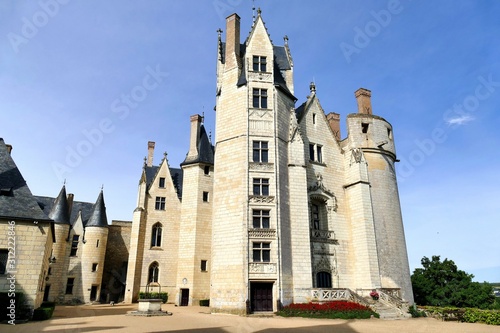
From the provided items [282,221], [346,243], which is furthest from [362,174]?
[282,221]

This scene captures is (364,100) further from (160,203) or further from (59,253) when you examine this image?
(59,253)

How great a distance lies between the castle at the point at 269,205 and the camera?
63.0 feet

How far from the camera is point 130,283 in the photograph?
1088 inches

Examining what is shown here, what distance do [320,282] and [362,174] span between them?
320 inches

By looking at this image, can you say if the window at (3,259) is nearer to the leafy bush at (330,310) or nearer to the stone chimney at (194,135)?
the leafy bush at (330,310)

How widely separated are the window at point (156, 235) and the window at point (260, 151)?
43.4 ft

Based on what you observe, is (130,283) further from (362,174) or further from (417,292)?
(417,292)

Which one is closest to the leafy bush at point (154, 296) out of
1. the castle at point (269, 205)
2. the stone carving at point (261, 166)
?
the castle at point (269, 205)

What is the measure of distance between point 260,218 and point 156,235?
44.0 ft

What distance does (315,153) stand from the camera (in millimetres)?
24688

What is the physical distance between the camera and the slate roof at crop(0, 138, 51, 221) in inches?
599

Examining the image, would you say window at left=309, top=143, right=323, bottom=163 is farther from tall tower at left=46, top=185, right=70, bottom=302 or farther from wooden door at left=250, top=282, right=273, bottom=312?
tall tower at left=46, top=185, right=70, bottom=302

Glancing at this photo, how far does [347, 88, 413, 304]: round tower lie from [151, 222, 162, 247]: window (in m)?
17.7

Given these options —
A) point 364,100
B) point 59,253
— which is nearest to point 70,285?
point 59,253
